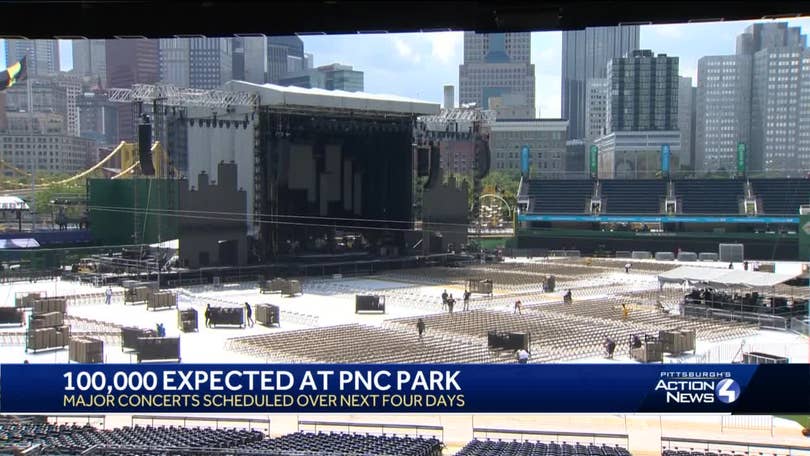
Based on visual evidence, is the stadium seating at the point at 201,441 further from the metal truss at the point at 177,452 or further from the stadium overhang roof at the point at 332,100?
the stadium overhang roof at the point at 332,100

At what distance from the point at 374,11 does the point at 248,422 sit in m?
11.0

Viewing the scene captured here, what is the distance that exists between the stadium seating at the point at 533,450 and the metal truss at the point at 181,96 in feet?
109

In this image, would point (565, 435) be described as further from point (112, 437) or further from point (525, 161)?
point (525, 161)

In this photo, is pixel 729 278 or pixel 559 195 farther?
pixel 559 195

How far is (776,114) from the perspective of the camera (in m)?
144

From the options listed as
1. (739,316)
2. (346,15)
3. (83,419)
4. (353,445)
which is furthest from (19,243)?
(346,15)

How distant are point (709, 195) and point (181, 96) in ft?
138

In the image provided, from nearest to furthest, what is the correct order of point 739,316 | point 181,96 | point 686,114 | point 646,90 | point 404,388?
point 404,388, point 739,316, point 181,96, point 646,90, point 686,114

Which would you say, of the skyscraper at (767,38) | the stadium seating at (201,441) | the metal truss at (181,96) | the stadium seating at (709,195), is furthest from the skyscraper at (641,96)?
the stadium seating at (201,441)

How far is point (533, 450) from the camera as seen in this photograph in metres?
13.5

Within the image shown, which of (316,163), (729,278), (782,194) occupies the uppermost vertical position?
(316,163)

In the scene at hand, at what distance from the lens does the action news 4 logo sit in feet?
34.3

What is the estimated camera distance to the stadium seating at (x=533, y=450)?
13.1m

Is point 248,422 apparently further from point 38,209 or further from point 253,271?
point 38,209
